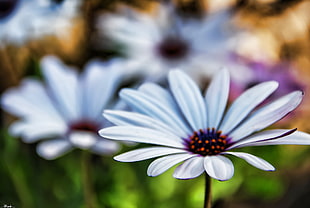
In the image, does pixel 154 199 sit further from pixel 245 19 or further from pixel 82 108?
pixel 245 19

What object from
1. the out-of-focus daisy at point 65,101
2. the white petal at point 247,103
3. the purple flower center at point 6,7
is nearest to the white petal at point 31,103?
the out-of-focus daisy at point 65,101

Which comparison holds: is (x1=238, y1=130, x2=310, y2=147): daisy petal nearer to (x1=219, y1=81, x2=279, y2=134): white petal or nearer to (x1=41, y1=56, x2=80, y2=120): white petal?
(x1=219, y1=81, x2=279, y2=134): white petal

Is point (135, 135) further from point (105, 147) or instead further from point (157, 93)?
point (105, 147)

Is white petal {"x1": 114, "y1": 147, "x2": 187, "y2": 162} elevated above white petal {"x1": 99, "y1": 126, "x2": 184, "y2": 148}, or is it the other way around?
white petal {"x1": 99, "y1": 126, "x2": 184, "y2": 148}

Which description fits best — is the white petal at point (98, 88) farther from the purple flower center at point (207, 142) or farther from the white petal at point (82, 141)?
the purple flower center at point (207, 142)

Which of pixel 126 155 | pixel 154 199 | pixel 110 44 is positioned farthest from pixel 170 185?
pixel 126 155

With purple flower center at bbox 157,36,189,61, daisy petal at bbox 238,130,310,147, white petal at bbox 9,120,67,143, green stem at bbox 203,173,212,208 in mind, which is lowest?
green stem at bbox 203,173,212,208

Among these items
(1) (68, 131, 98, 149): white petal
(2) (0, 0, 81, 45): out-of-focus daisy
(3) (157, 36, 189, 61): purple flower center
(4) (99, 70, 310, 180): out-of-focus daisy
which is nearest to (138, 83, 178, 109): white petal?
(4) (99, 70, 310, 180): out-of-focus daisy
